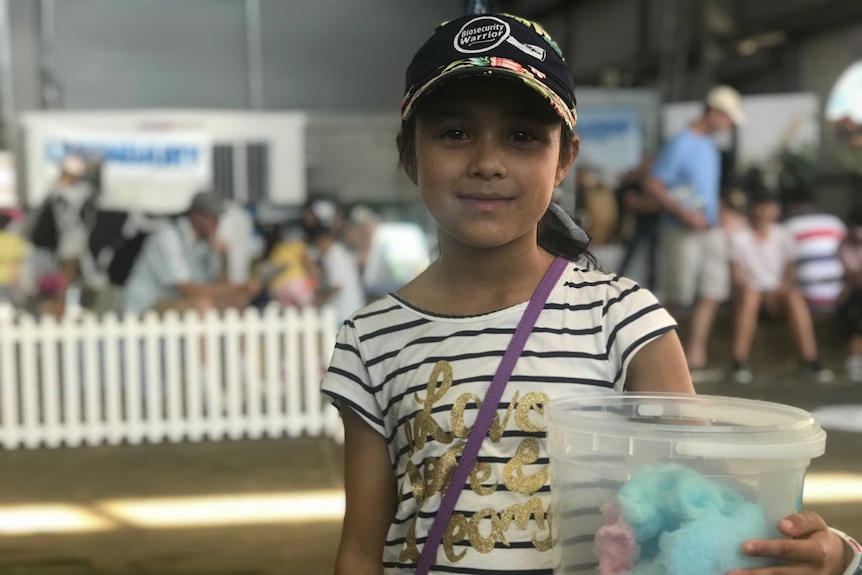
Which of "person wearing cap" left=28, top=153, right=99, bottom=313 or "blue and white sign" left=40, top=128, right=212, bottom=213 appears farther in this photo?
"blue and white sign" left=40, top=128, right=212, bottom=213

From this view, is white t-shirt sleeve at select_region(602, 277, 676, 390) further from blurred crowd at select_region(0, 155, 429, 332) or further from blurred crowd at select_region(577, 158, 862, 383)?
blurred crowd at select_region(577, 158, 862, 383)

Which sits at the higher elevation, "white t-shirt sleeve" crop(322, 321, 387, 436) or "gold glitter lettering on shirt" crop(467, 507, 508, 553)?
"white t-shirt sleeve" crop(322, 321, 387, 436)

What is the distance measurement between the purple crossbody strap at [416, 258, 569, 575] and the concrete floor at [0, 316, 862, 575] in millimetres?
2888

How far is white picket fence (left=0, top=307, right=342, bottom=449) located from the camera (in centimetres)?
699

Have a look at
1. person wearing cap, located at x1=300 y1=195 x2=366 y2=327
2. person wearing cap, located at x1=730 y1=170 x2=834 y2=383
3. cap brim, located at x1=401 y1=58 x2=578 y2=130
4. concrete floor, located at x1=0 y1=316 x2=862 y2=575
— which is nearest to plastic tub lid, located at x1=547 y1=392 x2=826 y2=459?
cap brim, located at x1=401 y1=58 x2=578 y2=130

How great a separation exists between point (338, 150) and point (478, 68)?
30.2 feet

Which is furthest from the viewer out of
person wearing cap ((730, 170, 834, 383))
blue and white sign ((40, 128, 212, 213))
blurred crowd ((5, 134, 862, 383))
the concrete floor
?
blue and white sign ((40, 128, 212, 213))

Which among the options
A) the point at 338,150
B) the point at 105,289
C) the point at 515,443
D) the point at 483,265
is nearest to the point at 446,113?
the point at 483,265

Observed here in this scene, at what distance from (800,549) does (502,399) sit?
1.38ft

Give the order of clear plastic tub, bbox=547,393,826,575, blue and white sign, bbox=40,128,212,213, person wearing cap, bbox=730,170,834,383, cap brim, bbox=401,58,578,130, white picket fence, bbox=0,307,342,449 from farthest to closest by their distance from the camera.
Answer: blue and white sign, bbox=40,128,212,213 → person wearing cap, bbox=730,170,834,383 → white picket fence, bbox=0,307,342,449 → cap brim, bbox=401,58,578,130 → clear plastic tub, bbox=547,393,826,575

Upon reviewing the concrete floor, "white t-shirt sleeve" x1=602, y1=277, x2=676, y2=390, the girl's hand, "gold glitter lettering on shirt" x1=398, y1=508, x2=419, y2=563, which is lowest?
the concrete floor

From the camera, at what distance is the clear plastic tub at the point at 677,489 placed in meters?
1.00

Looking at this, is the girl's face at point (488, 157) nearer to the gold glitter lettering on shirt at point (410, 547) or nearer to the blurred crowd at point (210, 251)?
the gold glitter lettering on shirt at point (410, 547)

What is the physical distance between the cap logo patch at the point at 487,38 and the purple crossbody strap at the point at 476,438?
34cm
